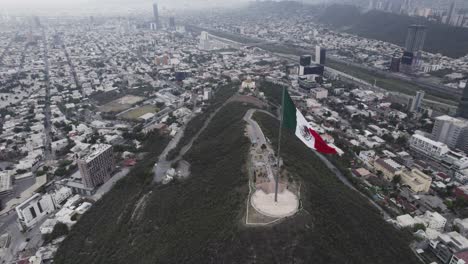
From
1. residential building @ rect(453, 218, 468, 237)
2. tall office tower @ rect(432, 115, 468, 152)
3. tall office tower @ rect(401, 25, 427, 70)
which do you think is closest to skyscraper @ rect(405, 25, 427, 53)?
tall office tower @ rect(401, 25, 427, 70)

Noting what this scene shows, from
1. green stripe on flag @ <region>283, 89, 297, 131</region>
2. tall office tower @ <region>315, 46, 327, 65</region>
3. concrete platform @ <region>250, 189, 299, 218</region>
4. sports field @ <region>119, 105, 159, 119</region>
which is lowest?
sports field @ <region>119, 105, 159, 119</region>

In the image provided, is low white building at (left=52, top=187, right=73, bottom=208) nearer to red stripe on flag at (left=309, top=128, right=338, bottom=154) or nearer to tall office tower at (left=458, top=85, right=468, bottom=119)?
red stripe on flag at (left=309, top=128, right=338, bottom=154)

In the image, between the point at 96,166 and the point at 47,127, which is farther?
the point at 47,127

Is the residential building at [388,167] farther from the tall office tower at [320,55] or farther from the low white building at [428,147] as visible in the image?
the tall office tower at [320,55]

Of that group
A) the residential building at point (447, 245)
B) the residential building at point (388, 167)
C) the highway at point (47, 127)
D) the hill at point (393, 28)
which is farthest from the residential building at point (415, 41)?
the highway at point (47, 127)

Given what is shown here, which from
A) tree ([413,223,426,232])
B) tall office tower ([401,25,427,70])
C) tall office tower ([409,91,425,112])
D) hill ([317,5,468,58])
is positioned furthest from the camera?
hill ([317,5,468,58])

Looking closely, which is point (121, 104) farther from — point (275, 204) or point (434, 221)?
point (434, 221)

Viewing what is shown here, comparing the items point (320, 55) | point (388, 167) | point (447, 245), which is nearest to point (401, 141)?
point (388, 167)
